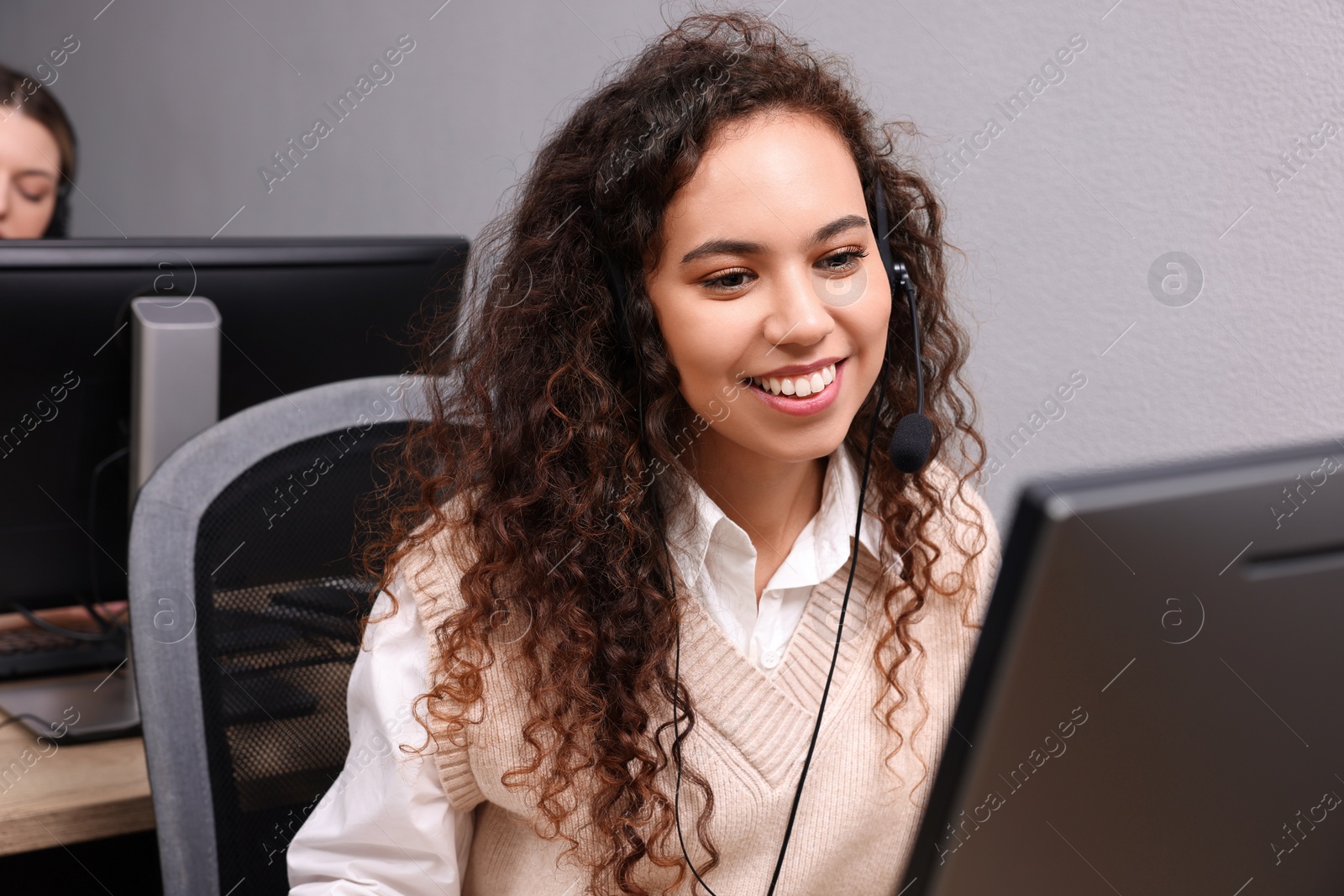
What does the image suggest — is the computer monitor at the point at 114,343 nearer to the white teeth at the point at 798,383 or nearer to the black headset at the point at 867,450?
the black headset at the point at 867,450

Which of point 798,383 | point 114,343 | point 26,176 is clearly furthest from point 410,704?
→ point 26,176

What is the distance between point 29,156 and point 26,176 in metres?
0.03

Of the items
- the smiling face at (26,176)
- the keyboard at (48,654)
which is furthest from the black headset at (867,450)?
the smiling face at (26,176)

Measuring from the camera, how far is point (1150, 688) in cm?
39

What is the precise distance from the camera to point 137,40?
354cm

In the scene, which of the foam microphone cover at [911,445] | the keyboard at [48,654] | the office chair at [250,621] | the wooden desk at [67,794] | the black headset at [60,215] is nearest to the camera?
the foam microphone cover at [911,445]

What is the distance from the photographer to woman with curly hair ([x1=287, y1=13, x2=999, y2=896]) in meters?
0.90

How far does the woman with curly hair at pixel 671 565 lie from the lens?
900 mm

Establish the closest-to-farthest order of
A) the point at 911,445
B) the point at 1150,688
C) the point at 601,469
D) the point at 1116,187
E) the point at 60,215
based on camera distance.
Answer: the point at 1150,688 < the point at 911,445 < the point at 601,469 < the point at 1116,187 < the point at 60,215

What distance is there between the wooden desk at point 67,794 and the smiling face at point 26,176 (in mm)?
1004

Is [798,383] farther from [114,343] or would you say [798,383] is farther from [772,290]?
[114,343]

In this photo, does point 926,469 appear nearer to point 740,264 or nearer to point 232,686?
point 740,264

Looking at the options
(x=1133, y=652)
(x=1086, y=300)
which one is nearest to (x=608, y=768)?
(x=1133, y=652)

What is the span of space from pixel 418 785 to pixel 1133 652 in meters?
0.69
